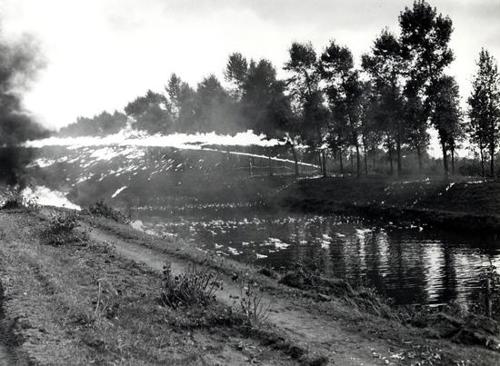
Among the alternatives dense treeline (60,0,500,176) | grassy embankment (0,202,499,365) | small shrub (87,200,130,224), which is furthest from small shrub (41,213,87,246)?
dense treeline (60,0,500,176)

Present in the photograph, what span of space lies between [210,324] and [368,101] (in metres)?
50.6

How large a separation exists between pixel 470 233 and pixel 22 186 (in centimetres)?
3974

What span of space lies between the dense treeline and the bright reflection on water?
606 inches

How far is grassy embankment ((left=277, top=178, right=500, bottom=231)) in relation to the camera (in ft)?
115

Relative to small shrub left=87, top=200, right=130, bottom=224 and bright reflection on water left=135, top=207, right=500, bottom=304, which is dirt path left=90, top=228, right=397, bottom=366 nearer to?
bright reflection on water left=135, top=207, right=500, bottom=304

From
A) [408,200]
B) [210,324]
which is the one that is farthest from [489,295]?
[408,200]

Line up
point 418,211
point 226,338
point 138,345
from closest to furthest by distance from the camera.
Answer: point 138,345, point 226,338, point 418,211

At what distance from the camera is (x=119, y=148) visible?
101 meters

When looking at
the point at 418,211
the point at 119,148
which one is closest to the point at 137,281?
the point at 418,211

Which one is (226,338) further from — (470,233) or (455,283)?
(470,233)

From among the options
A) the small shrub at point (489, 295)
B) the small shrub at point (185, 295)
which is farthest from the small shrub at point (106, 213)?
the small shrub at point (489, 295)

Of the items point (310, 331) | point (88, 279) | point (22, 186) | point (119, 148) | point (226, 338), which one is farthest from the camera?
point (119, 148)

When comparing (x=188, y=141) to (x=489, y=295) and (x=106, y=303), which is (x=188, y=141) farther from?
(x=106, y=303)

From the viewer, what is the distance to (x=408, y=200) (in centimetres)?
4306
